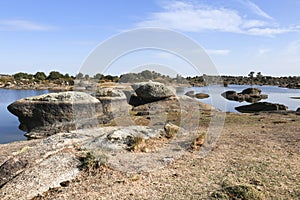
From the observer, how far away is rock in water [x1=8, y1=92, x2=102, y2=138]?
14906 mm

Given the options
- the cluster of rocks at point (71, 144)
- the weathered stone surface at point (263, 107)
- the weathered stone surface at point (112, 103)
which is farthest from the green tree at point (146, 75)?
the weathered stone surface at point (263, 107)

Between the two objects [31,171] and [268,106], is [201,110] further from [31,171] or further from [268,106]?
[31,171]

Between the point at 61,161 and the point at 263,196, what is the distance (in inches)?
199

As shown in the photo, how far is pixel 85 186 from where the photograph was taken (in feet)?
22.7

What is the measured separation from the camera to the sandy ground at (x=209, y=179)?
21.1ft

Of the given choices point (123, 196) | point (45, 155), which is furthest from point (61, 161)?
point (123, 196)

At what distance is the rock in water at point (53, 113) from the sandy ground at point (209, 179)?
301 inches

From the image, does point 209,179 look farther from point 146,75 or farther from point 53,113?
point 146,75

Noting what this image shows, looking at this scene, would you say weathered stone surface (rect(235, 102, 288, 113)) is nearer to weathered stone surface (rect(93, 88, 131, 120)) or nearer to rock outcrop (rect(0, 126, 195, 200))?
weathered stone surface (rect(93, 88, 131, 120))

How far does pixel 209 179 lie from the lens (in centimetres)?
725

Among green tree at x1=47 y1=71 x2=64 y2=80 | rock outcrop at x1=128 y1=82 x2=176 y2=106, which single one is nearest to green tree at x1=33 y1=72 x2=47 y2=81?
green tree at x1=47 y1=71 x2=64 y2=80

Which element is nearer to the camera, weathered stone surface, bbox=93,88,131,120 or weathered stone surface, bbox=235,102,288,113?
weathered stone surface, bbox=93,88,131,120

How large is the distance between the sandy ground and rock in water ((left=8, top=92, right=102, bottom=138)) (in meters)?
7.65

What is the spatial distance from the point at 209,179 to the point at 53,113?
33.2 feet
